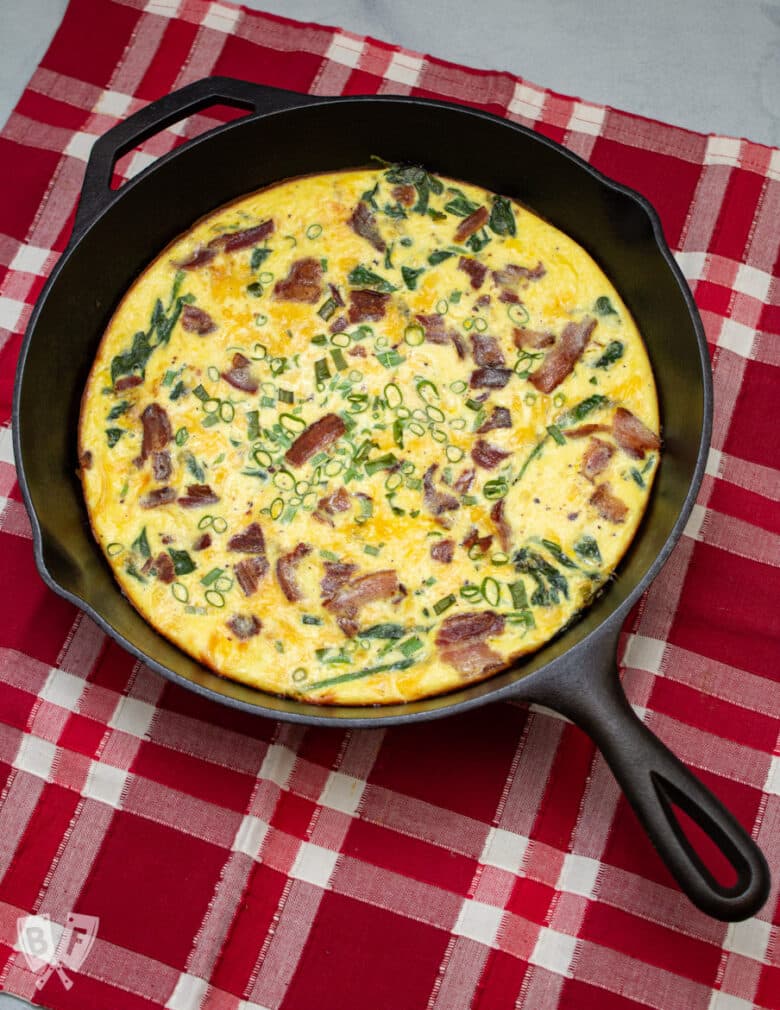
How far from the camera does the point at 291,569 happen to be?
2.79m

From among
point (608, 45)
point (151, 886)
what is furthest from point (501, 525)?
point (608, 45)

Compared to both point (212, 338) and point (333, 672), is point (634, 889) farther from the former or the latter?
point (212, 338)

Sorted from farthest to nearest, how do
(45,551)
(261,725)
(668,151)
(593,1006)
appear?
(668,151) < (261,725) < (593,1006) < (45,551)

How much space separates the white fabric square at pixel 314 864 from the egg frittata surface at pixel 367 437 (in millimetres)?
503

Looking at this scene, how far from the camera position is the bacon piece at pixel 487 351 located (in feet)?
9.59

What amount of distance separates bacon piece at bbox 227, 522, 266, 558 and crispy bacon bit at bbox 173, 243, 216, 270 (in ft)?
2.74

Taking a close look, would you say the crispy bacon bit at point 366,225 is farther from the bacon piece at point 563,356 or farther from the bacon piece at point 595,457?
the bacon piece at point 595,457

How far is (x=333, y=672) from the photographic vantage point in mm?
2723

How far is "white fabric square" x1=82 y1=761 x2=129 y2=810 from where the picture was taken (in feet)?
9.61

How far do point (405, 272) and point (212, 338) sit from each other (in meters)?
0.61

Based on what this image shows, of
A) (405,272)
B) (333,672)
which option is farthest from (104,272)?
(333,672)

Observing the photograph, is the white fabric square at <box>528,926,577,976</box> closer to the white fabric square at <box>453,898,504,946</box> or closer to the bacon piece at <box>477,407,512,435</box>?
the white fabric square at <box>453,898,504,946</box>

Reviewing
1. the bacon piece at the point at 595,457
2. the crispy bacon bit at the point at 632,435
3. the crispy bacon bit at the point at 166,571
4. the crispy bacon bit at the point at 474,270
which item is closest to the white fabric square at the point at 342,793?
the crispy bacon bit at the point at 166,571

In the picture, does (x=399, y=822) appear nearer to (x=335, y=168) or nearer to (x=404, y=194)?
(x=404, y=194)
